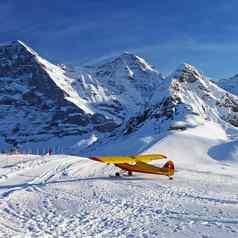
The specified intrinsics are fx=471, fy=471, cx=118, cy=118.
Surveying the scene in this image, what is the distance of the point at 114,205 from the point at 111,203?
1.83ft

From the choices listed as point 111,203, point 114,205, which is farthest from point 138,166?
point 114,205

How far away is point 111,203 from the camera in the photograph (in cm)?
2584

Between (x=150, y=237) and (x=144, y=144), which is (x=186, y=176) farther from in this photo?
(x=144, y=144)

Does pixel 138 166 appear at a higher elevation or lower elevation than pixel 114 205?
higher

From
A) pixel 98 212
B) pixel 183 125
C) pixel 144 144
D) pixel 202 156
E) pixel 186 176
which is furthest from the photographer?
pixel 183 125

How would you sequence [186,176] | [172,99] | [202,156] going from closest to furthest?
[186,176] → [202,156] → [172,99]

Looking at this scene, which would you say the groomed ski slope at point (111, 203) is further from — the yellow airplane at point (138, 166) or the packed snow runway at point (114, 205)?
the yellow airplane at point (138, 166)

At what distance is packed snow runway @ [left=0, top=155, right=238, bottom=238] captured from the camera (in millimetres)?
20453

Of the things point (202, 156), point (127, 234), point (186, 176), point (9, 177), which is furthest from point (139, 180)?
point (202, 156)

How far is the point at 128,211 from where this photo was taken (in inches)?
941

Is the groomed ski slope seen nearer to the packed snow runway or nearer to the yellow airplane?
the packed snow runway

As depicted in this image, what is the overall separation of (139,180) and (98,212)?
10.4 m

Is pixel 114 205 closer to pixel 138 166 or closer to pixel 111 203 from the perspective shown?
pixel 111 203

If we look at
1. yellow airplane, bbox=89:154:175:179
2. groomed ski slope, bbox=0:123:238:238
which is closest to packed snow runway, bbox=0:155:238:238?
groomed ski slope, bbox=0:123:238:238
